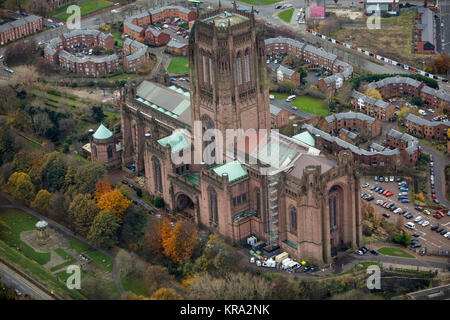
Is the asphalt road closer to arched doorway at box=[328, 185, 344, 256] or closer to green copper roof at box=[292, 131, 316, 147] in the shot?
arched doorway at box=[328, 185, 344, 256]

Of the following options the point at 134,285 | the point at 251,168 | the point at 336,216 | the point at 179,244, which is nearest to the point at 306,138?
the point at 251,168

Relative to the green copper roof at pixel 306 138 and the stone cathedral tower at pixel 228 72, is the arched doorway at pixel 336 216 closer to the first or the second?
the green copper roof at pixel 306 138

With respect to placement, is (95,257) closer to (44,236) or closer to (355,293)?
(44,236)

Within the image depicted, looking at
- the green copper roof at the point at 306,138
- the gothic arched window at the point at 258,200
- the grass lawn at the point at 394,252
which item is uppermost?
the green copper roof at the point at 306,138

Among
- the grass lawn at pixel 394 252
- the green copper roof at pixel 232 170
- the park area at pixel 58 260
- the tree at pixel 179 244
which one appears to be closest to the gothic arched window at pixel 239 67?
the green copper roof at pixel 232 170

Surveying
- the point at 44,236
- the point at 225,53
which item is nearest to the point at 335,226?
the point at 225,53
